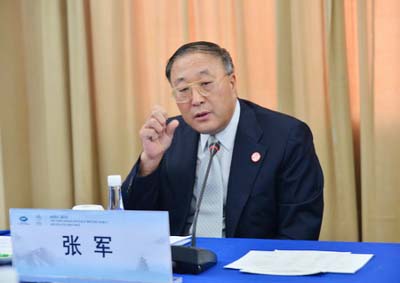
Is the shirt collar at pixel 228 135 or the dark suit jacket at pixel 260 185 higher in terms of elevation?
the shirt collar at pixel 228 135

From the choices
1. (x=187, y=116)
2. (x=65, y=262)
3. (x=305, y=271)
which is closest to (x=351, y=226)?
(x=187, y=116)

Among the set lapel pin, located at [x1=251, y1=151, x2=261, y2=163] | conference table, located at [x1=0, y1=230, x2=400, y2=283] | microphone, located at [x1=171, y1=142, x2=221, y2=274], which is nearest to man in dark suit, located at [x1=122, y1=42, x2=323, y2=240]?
lapel pin, located at [x1=251, y1=151, x2=261, y2=163]

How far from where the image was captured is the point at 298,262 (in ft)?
5.09

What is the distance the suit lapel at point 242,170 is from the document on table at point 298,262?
534 mm

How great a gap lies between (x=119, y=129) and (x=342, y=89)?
123 cm

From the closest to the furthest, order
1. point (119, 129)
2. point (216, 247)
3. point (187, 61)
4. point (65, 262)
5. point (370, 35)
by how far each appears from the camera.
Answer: point (65, 262) < point (216, 247) < point (187, 61) < point (370, 35) < point (119, 129)

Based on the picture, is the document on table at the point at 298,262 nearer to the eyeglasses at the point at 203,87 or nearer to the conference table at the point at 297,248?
the conference table at the point at 297,248

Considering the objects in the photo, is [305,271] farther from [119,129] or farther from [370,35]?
[119,129]

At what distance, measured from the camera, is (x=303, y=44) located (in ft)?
10.0

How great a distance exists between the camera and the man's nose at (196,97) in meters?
2.30

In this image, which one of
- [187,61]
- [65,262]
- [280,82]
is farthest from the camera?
[280,82]

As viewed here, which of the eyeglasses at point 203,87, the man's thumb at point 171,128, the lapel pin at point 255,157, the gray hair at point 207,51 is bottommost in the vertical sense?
the lapel pin at point 255,157

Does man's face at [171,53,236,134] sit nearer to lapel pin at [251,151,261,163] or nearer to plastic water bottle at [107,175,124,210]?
lapel pin at [251,151,261,163]

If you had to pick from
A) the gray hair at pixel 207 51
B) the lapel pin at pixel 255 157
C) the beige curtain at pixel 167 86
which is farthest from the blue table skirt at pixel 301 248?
the beige curtain at pixel 167 86
